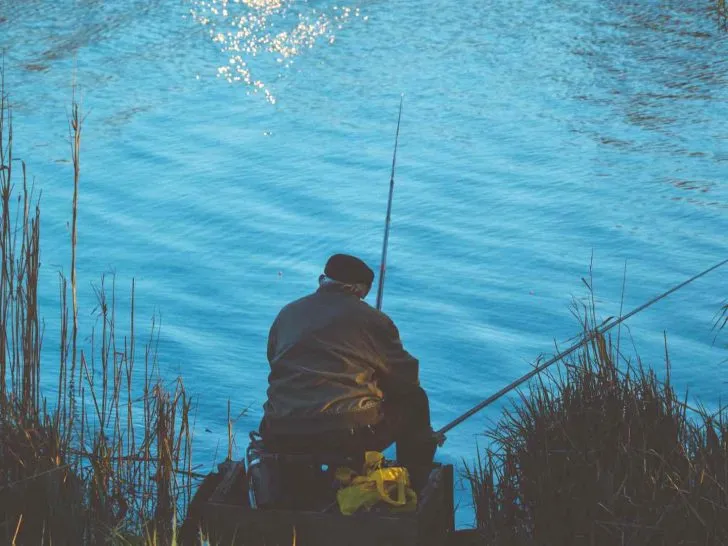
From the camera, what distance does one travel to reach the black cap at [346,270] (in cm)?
464

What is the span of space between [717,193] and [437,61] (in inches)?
206

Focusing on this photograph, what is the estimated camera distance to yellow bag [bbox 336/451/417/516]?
418cm

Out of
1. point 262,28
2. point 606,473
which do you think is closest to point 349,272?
point 606,473

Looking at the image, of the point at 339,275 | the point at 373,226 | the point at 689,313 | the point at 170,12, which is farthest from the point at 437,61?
the point at 339,275

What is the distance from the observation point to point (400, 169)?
11.6 metres

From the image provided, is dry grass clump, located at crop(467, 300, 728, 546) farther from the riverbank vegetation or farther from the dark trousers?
the dark trousers

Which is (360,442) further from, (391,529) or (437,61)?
(437,61)

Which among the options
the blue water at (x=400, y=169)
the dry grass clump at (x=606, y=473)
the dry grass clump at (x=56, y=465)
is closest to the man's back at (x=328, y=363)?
the dry grass clump at (x=56, y=465)

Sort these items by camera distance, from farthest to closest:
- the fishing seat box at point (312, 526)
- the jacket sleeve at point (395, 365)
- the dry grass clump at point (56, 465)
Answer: the jacket sleeve at point (395, 365)
the dry grass clump at point (56, 465)
the fishing seat box at point (312, 526)

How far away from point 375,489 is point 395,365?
597mm

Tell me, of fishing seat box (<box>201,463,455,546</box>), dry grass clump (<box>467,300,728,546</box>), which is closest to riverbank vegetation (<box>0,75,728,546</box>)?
dry grass clump (<box>467,300,728,546</box>)

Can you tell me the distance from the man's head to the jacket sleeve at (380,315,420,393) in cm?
15

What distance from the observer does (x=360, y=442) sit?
4.52m

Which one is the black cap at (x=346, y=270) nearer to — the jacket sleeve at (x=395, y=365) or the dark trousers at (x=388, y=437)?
the jacket sleeve at (x=395, y=365)
